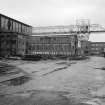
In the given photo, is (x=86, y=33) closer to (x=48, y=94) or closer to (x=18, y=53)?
(x=18, y=53)

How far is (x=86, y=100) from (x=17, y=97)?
2052 mm

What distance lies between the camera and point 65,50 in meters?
37.3

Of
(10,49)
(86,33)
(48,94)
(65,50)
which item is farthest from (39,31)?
(48,94)

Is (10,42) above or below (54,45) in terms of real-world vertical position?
above

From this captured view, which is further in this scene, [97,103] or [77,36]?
[77,36]

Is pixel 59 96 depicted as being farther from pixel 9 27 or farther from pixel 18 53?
pixel 9 27

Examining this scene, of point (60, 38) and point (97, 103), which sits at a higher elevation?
point (60, 38)

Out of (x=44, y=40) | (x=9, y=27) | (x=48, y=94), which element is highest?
(x=9, y=27)

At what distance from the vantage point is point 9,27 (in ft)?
112

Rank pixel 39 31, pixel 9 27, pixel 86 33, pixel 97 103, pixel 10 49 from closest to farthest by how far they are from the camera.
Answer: pixel 97 103
pixel 10 49
pixel 9 27
pixel 86 33
pixel 39 31

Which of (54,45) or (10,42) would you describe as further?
(54,45)

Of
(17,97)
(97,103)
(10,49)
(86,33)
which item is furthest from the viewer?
(86,33)

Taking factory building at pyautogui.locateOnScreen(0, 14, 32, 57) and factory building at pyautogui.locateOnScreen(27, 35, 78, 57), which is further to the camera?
factory building at pyautogui.locateOnScreen(27, 35, 78, 57)

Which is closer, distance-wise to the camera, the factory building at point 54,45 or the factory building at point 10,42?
the factory building at point 10,42
